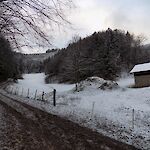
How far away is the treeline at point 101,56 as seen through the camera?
65.8 metres

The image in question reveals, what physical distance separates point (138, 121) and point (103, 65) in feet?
187

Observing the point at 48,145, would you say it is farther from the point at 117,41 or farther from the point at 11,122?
the point at 117,41

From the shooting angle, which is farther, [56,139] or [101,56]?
[101,56]

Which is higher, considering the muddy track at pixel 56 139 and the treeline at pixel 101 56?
the treeline at pixel 101 56

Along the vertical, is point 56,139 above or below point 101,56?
below

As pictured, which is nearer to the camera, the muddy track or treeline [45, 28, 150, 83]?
the muddy track

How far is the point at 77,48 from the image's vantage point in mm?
64500

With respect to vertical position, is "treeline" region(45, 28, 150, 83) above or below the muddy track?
above

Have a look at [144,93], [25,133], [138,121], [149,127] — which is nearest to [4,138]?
[25,133]

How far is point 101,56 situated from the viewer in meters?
79.6

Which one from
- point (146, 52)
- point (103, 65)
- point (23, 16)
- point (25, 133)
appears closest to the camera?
point (23, 16)

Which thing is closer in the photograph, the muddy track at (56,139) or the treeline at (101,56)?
the muddy track at (56,139)

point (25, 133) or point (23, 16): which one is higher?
point (23, 16)

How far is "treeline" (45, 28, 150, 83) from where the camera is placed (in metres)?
65.8
